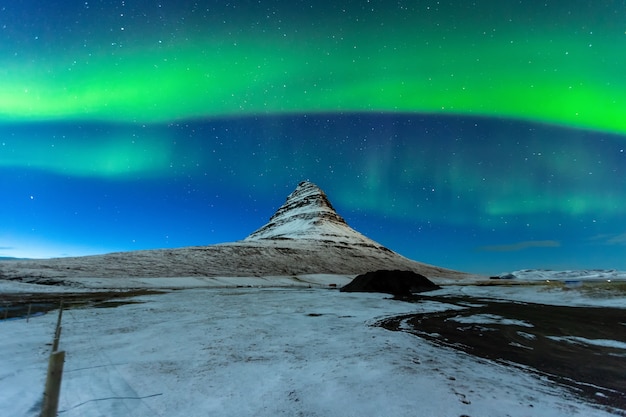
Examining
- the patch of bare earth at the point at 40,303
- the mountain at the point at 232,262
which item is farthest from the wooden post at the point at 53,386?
the mountain at the point at 232,262

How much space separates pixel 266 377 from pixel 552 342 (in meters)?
11.0

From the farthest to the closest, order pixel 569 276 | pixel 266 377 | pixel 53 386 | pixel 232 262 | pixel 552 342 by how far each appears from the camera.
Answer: pixel 569 276 → pixel 232 262 → pixel 552 342 → pixel 266 377 → pixel 53 386

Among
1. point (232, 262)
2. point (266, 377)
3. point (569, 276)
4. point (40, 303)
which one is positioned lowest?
point (40, 303)

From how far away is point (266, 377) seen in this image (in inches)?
302

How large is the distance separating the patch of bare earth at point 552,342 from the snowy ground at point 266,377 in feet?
2.98

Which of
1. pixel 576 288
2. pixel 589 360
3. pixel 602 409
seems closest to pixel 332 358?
pixel 602 409

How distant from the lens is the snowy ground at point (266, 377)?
6.05m

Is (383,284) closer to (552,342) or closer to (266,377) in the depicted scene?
(552,342)

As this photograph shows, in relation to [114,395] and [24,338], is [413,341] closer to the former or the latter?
[114,395]

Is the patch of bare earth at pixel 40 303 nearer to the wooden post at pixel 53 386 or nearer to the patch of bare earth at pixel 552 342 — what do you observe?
the wooden post at pixel 53 386

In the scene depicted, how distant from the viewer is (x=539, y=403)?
20.6 ft

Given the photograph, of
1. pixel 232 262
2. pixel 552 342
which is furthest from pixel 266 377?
pixel 232 262

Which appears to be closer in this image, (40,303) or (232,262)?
(40,303)

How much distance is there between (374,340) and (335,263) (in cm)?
10082
